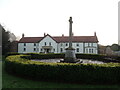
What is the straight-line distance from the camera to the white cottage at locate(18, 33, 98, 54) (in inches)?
1543

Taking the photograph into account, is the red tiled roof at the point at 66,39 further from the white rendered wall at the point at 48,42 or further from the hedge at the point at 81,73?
the hedge at the point at 81,73

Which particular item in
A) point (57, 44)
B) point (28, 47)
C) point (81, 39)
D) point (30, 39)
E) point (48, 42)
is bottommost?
point (28, 47)

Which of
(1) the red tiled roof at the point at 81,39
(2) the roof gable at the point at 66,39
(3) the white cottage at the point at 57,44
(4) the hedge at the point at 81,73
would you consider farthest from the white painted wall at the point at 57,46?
(4) the hedge at the point at 81,73

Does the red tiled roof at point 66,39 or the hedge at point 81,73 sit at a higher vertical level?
the red tiled roof at point 66,39

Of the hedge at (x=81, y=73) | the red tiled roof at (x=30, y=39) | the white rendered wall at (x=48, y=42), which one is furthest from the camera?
the red tiled roof at (x=30, y=39)

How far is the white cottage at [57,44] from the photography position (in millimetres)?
39188

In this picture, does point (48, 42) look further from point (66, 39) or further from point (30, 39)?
point (30, 39)

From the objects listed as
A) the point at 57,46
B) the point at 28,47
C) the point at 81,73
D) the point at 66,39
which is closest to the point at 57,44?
the point at 57,46

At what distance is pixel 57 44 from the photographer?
41125 mm

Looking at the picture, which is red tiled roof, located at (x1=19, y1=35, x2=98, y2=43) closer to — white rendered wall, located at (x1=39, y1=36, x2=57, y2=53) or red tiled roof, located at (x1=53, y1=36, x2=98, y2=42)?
red tiled roof, located at (x1=53, y1=36, x2=98, y2=42)

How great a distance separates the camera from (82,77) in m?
7.47

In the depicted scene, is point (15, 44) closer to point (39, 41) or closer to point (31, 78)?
point (39, 41)

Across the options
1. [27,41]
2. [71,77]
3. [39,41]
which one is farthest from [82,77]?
[27,41]

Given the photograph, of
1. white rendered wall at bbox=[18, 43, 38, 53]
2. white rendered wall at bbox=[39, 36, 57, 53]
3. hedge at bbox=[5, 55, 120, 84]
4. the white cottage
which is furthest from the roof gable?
hedge at bbox=[5, 55, 120, 84]
